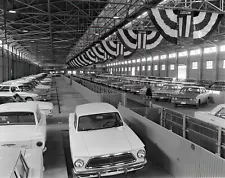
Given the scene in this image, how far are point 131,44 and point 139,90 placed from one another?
30.5ft

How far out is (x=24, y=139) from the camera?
20.6ft

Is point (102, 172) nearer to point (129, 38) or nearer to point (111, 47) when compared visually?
point (129, 38)

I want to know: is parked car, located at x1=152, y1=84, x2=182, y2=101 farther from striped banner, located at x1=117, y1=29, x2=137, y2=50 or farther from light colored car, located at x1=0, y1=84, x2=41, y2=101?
light colored car, located at x1=0, y1=84, x2=41, y2=101

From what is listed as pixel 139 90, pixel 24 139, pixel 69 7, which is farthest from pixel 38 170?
pixel 69 7

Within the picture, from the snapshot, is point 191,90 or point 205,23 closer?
point 205,23

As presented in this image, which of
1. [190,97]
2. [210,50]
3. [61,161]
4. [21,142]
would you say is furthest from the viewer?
[210,50]

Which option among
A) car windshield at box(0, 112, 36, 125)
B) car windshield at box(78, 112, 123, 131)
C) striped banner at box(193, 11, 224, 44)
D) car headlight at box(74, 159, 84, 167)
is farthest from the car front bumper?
striped banner at box(193, 11, 224, 44)

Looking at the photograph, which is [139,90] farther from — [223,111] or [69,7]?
[223,111]

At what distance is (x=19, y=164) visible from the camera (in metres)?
4.35

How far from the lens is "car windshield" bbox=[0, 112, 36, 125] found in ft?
23.9

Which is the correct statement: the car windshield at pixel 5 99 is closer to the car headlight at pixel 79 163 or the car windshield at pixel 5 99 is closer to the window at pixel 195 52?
the car headlight at pixel 79 163

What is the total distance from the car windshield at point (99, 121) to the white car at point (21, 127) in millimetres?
1186

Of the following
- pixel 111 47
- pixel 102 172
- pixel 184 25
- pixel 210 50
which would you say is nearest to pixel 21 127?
pixel 102 172

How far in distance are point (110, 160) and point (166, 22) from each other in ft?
27.5
